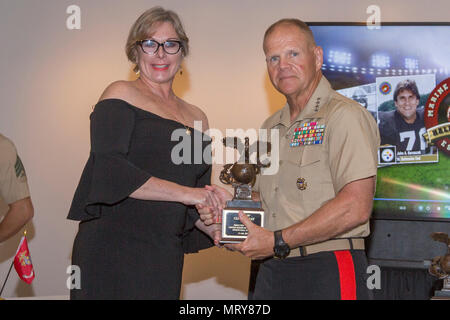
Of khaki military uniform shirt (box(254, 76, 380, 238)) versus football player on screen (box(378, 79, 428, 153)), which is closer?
khaki military uniform shirt (box(254, 76, 380, 238))

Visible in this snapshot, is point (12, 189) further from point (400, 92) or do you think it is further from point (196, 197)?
point (400, 92)

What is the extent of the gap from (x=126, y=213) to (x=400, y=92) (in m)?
2.40

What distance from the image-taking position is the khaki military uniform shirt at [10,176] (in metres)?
3.47

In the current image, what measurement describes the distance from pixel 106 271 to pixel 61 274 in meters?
2.15

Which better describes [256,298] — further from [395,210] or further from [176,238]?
[395,210]

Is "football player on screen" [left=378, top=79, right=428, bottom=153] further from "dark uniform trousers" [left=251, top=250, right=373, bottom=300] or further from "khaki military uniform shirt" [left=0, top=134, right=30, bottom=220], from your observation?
"khaki military uniform shirt" [left=0, top=134, right=30, bottom=220]

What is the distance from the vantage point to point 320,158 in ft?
7.01

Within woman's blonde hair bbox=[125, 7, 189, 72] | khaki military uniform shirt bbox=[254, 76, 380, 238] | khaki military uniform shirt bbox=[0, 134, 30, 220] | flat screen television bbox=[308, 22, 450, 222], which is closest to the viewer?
khaki military uniform shirt bbox=[254, 76, 380, 238]

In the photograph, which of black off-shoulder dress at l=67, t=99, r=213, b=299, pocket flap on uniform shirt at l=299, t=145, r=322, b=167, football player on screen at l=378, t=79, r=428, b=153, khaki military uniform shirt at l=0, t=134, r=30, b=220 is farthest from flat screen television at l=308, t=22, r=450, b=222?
khaki military uniform shirt at l=0, t=134, r=30, b=220

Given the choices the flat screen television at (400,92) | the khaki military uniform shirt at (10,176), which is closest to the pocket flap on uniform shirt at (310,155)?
the flat screen television at (400,92)

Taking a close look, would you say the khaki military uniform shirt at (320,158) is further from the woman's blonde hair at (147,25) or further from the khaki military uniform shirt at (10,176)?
the khaki military uniform shirt at (10,176)

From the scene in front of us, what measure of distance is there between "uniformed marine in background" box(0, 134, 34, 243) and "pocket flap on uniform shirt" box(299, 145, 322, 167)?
2.09m

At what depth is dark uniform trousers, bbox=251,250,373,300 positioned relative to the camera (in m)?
2.04
